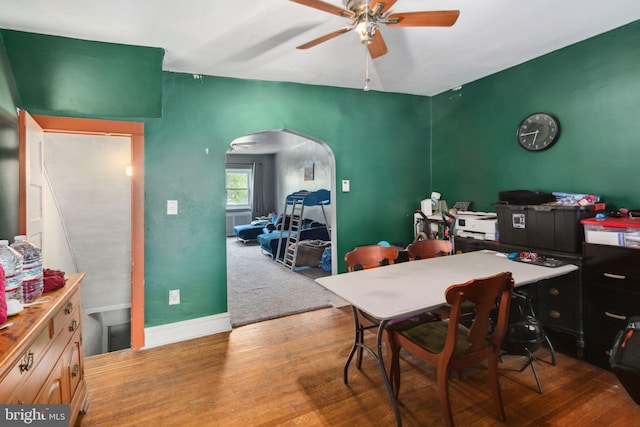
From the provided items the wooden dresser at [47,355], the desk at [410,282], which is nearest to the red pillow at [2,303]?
the wooden dresser at [47,355]

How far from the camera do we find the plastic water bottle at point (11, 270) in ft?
4.43

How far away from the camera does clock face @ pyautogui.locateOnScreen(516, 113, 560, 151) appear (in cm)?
288

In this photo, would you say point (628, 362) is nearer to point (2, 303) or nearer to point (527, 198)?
point (527, 198)

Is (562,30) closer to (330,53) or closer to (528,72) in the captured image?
(528,72)

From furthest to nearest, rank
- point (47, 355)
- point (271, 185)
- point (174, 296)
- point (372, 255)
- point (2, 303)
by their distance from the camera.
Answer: point (271, 185)
point (174, 296)
point (372, 255)
point (47, 355)
point (2, 303)

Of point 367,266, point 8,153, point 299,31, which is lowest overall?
point 367,266

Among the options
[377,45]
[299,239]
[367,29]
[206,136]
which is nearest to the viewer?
[367,29]

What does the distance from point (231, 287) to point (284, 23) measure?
3385mm

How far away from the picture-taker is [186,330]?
117 inches

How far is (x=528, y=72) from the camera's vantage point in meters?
3.05

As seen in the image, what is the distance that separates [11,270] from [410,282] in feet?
6.52

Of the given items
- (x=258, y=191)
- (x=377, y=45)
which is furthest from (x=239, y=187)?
(x=377, y=45)

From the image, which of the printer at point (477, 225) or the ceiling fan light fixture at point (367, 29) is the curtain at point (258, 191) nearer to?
the printer at point (477, 225)

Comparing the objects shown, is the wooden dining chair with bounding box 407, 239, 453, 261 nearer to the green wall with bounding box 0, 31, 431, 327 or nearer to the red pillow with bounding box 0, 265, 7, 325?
the green wall with bounding box 0, 31, 431, 327
